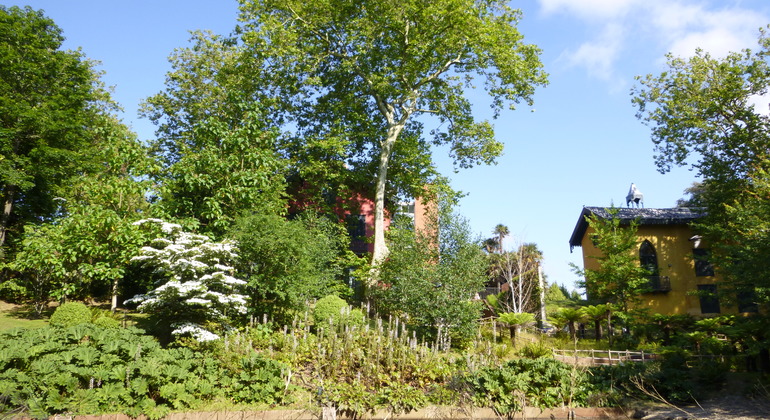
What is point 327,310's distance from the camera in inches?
626

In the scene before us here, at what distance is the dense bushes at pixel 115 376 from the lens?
8.76 meters

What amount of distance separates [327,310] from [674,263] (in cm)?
2104

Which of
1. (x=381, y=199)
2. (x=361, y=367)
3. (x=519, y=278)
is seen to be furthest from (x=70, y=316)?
(x=519, y=278)

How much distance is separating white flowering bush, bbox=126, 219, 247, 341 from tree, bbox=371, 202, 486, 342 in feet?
21.6

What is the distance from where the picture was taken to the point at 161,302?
1252 cm

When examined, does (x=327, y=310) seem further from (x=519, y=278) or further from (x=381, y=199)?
(x=519, y=278)

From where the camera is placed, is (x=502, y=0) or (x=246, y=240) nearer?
(x=246, y=240)

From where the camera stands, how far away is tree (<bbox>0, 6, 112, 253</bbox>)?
908 inches

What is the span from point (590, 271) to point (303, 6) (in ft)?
59.8

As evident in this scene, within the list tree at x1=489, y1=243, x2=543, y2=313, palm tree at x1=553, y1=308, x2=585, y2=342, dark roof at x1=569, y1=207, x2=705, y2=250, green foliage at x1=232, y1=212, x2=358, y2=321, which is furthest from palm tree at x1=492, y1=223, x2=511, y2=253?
green foliage at x1=232, y1=212, x2=358, y2=321

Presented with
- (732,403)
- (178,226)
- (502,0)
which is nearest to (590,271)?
(732,403)

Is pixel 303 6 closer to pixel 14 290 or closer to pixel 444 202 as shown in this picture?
pixel 444 202

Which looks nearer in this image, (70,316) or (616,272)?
(70,316)

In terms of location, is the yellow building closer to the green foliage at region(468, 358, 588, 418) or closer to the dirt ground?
the dirt ground
